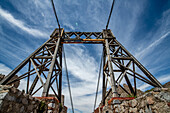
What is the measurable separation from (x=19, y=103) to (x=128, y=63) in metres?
5.48

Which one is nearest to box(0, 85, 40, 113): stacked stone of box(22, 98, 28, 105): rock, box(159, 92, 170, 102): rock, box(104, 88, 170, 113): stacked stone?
box(22, 98, 28, 105): rock

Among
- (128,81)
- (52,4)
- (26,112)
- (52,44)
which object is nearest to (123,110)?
(128,81)

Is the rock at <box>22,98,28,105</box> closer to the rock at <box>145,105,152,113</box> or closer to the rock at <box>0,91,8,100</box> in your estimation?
the rock at <box>0,91,8,100</box>

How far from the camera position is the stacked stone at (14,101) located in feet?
6.22

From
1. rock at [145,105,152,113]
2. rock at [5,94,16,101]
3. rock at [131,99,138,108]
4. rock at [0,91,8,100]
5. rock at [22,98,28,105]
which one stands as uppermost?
rock at [0,91,8,100]

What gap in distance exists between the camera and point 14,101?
2.16 metres

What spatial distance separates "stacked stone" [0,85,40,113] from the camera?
6.22ft

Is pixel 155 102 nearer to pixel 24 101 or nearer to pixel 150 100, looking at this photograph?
pixel 150 100

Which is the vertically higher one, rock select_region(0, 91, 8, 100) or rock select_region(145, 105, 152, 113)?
rock select_region(0, 91, 8, 100)

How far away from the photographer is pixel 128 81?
5395 millimetres

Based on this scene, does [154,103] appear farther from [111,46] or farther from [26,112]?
[111,46]

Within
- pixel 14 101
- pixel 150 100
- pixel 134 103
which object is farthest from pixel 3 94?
pixel 134 103

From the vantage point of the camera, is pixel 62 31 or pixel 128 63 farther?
pixel 62 31

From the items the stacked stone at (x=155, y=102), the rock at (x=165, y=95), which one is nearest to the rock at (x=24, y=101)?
the stacked stone at (x=155, y=102)
